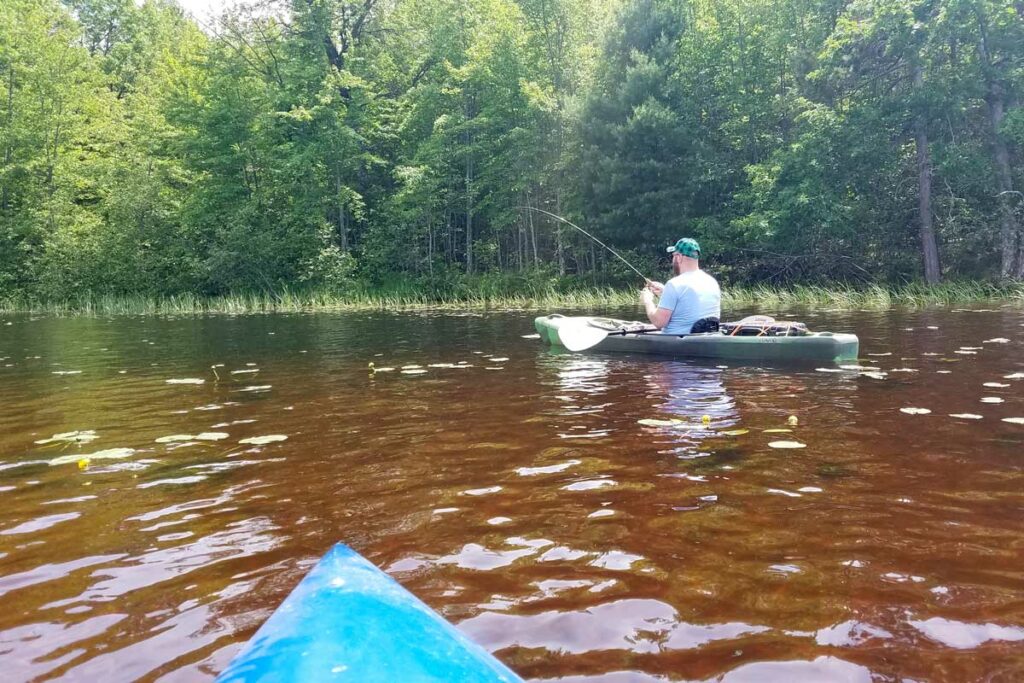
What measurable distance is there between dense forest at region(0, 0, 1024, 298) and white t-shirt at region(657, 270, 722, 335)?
47.3ft

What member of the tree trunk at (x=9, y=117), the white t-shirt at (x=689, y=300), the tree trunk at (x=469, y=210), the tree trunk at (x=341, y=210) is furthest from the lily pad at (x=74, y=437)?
the tree trunk at (x=9, y=117)

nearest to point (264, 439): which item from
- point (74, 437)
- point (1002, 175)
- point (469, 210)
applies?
point (74, 437)

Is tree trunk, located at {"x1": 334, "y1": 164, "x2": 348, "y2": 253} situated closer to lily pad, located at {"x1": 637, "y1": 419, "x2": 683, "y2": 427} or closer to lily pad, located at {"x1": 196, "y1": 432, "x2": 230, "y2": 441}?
lily pad, located at {"x1": 196, "y1": 432, "x2": 230, "y2": 441}

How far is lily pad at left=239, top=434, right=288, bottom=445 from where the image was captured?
14.6ft

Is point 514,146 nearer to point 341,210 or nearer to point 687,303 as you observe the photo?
point 341,210

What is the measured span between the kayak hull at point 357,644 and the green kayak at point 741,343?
22.0 ft

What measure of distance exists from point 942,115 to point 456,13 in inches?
670

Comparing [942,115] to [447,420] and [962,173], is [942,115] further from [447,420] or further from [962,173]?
[447,420]

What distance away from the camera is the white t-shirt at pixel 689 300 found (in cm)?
809

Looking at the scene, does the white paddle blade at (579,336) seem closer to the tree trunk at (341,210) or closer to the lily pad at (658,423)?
the lily pad at (658,423)

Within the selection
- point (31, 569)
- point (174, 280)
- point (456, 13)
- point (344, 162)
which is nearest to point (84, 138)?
point (174, 280)

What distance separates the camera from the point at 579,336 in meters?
8.85

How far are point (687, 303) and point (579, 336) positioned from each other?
1.39 metres

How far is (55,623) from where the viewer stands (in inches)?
86.0
